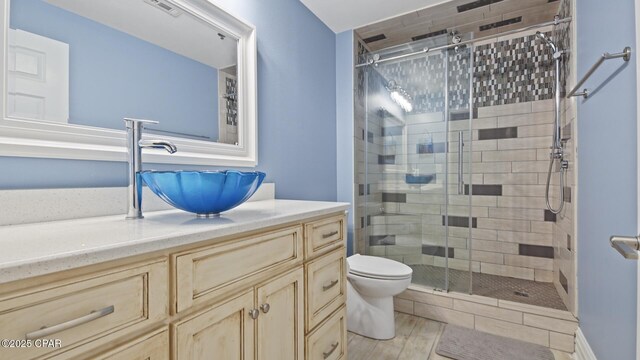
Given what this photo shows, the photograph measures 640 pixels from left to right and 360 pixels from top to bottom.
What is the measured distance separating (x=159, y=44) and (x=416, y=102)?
1.96 meters

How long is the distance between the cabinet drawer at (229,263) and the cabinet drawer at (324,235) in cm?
8

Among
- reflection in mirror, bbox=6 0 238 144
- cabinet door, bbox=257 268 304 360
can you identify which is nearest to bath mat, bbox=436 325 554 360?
cabinet door, bbox=257 268 304 360

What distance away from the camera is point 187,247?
2.45ft

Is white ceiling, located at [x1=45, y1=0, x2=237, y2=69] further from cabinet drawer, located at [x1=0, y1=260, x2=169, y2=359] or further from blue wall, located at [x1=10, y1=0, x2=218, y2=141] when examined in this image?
cabinet drawer, located at [x1=0, y1=260, x2=169, y2=359]

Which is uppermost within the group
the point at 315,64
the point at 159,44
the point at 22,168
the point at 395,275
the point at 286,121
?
the point at 315,64

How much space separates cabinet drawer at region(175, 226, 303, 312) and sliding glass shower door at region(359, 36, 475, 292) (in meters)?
1.68

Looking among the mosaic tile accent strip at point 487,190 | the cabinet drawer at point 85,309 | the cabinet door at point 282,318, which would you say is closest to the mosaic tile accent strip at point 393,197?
the mosaic tile accent strip at point 487,190

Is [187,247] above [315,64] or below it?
below

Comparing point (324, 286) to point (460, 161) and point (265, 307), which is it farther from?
point (460, 161)

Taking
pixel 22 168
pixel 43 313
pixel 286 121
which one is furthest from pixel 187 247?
pixel 286 121

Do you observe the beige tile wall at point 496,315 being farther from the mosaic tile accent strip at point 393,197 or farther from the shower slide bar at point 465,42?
the shower slide bar at point 465,42

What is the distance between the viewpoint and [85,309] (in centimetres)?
56

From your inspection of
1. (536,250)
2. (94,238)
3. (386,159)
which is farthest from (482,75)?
(94,238)

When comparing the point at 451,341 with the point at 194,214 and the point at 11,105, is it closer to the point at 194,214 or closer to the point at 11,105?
the point at 194,214
